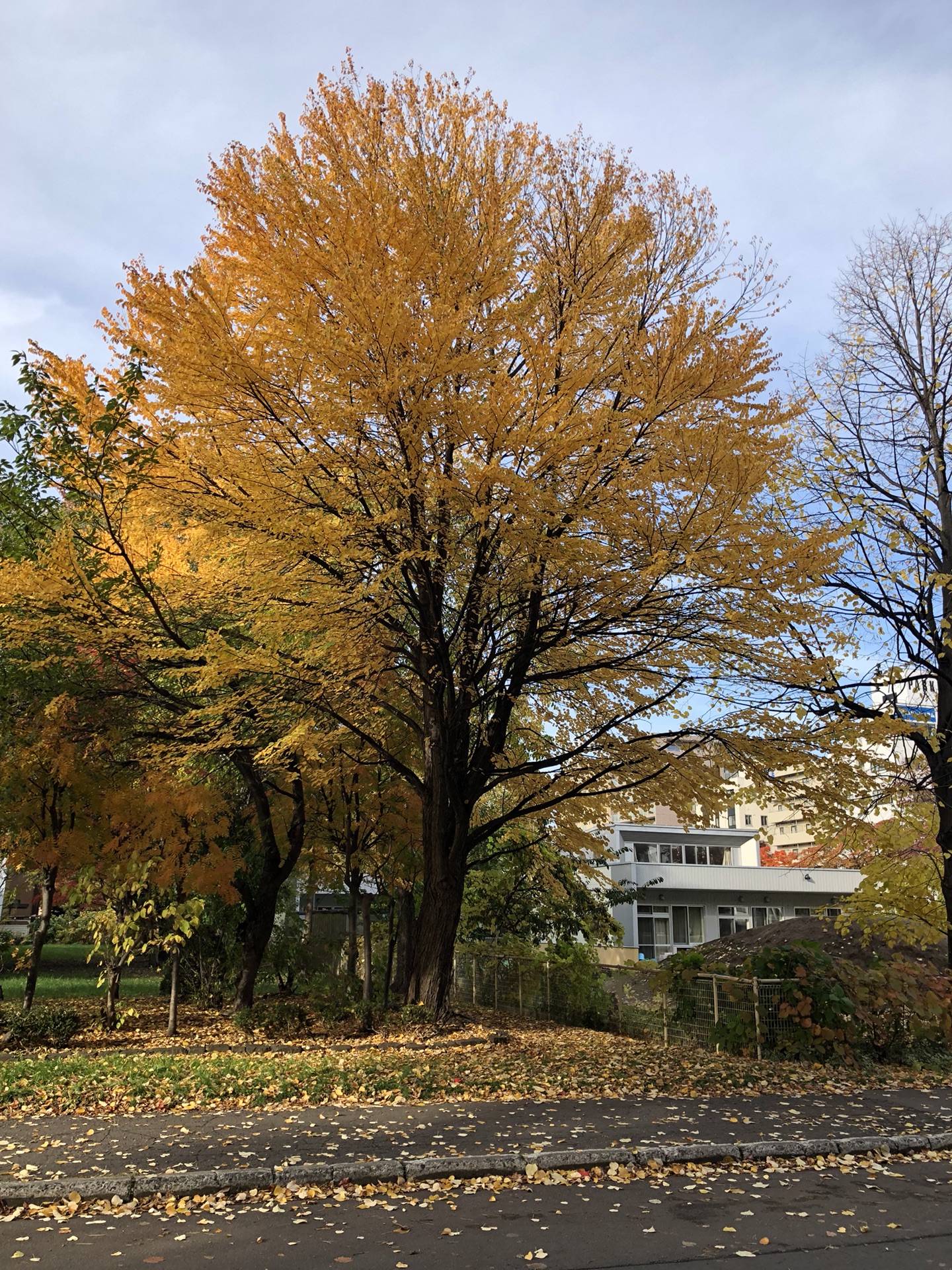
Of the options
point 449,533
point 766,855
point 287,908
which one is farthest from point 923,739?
point 766,855

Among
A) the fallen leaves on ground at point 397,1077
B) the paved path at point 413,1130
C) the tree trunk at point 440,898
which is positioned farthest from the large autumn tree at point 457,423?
the paved path at point 413,1130

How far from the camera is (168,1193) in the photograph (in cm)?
529

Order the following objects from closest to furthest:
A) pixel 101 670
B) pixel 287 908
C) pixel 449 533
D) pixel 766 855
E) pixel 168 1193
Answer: pixel 168 1193
pixel 449 533
pixel 101 670
pixel 287 908
pixel 766 855

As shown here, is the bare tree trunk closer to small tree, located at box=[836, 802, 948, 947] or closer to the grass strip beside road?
the grass strip beside road

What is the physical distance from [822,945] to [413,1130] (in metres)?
9.26

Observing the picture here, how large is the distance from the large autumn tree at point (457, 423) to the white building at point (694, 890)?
69.7ft

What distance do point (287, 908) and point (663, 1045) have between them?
14462mm

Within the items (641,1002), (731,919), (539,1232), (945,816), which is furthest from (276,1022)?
(731,919)

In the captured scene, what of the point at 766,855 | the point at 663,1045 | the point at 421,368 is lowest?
the point at 663,1045

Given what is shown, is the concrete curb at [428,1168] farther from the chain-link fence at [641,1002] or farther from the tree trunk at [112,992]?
the tree trunk at [112,992]

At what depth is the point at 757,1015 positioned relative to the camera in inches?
432

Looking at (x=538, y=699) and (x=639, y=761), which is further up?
(x=538, y=699)

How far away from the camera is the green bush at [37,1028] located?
10984mm

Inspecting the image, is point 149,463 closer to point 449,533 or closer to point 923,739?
point 449,533
